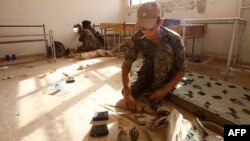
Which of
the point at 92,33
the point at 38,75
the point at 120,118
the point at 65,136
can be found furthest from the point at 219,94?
the point at 92,33

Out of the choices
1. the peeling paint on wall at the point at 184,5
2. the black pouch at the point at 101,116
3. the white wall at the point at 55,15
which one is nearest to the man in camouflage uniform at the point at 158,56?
the black pouch at the point at 101,116

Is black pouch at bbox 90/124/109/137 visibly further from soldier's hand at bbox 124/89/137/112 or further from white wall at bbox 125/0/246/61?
white wall at bbox 125/0/246/61

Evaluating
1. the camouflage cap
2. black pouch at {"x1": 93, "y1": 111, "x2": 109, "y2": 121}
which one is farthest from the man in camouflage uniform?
black pouch at {"x1": 93, "y1": 111, "x2": 109, "y2": 121}

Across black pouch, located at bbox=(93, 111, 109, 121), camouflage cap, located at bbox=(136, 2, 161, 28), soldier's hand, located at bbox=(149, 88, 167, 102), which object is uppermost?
camouflage cap, located at bbox=(136, 2, 161, 28)

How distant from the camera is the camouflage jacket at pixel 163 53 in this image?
1338 mm

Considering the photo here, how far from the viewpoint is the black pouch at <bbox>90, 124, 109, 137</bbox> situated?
1.15 meters

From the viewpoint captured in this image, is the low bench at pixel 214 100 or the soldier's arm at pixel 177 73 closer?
the low bench at pixel 214 100

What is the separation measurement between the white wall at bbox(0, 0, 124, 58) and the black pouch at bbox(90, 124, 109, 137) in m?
3.44

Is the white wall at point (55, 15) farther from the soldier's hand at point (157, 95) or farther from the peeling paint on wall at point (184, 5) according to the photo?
the soldier's hand at point (157, 95)

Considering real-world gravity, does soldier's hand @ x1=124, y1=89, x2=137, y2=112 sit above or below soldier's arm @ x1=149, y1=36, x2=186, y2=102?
below

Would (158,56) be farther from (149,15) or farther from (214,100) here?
(214,100)

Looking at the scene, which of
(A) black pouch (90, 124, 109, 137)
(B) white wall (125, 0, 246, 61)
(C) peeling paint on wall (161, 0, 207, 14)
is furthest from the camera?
(C) peeling paint on wall (161, 0, 207, 14)

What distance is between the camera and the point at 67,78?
2393 mm

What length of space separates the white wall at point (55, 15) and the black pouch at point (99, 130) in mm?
3442
